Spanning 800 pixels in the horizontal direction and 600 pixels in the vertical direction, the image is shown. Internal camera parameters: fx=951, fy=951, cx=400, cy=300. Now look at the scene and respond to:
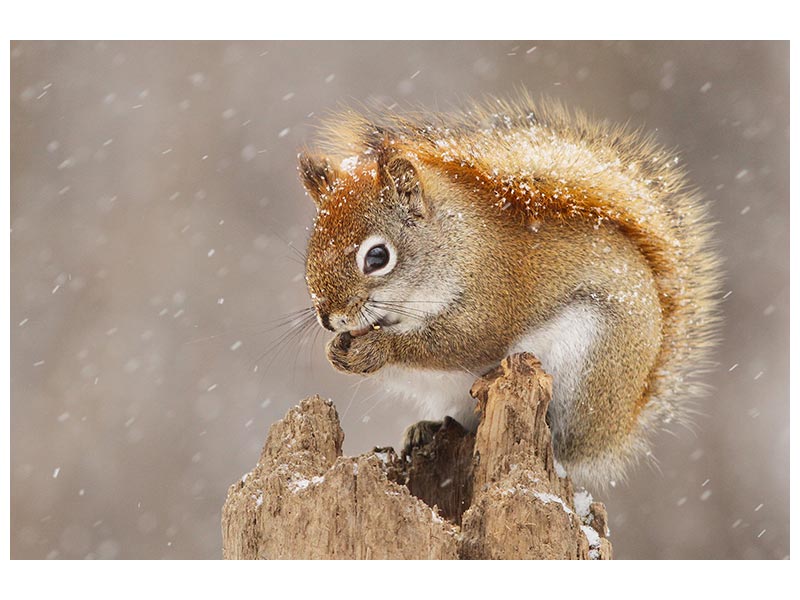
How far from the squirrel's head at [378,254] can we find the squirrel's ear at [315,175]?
1.0 inches

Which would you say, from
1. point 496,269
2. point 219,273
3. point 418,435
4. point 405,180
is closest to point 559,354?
point 496,269

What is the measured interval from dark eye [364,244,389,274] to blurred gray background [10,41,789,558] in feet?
4.06

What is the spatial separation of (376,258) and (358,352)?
0.20 metres

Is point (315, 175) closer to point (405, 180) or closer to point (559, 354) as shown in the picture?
point (405, 180)

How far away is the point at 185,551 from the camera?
3303mm

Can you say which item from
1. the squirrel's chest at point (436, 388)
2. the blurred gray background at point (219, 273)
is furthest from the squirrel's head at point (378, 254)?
the blurred gray background at point (219, 273)

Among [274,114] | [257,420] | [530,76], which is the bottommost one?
[257,420]

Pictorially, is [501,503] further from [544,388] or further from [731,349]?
[731,349]

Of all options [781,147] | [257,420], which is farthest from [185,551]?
[781,147]

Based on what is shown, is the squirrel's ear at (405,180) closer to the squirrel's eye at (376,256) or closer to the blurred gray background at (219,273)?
the squirrel's eye at (376,256)

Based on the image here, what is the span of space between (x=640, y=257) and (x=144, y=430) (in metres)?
2.05

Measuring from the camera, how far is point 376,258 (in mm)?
1900

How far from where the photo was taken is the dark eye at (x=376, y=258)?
1.89 m

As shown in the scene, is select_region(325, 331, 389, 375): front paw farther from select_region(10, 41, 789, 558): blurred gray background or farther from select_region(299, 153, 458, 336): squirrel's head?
select_region(10, 41, 789, 558): blurred gray background
